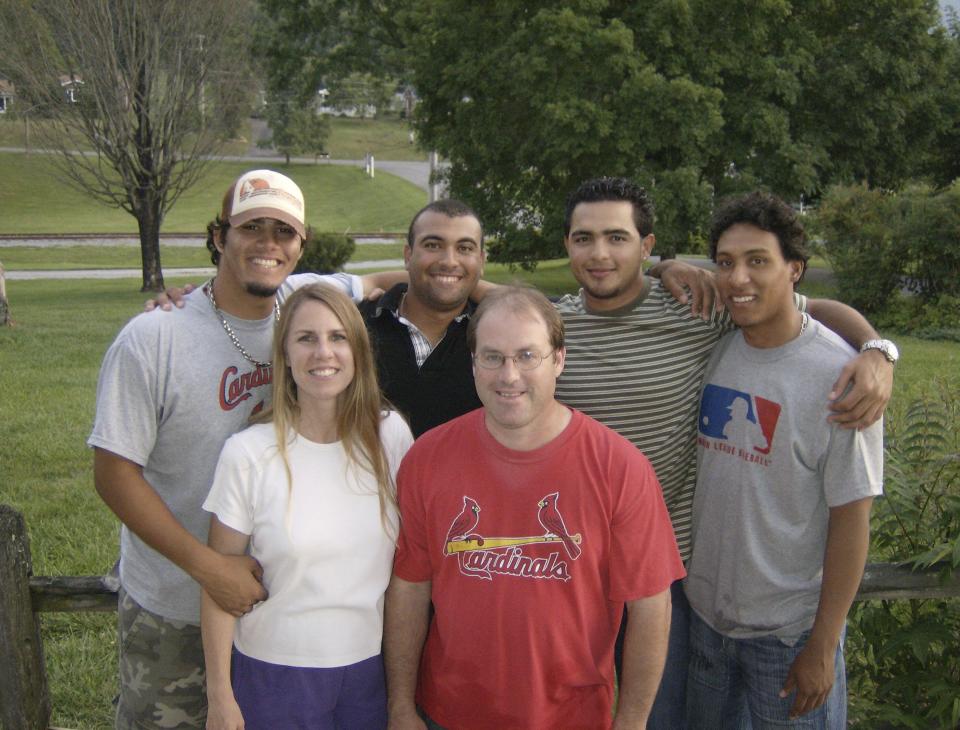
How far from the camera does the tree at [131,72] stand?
19594mm

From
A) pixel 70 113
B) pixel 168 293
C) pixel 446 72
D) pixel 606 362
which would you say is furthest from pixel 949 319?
pixel 70 113

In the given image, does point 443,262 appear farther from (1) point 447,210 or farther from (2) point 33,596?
(2) point 33,596

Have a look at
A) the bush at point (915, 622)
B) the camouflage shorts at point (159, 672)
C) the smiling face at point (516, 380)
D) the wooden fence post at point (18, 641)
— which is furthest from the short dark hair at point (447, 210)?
the bush at point (915, 622)

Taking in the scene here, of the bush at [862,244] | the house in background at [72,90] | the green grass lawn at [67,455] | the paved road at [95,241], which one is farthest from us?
the paved road at [95,241]

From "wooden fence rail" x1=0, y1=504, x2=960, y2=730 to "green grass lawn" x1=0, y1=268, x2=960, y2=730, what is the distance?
81 cm

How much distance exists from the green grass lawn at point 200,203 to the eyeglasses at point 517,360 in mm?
35928

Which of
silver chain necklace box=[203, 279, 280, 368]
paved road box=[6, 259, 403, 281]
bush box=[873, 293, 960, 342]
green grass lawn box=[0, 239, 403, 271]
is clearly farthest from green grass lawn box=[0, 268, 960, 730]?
green grass lawn box=[0, 239, 403, 271]

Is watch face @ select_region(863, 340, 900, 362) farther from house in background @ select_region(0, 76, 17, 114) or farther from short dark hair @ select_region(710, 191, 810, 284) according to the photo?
house in background @ select_region(0, 76, 17, 114)

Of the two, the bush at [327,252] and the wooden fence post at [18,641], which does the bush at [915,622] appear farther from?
the bush at [327,252]

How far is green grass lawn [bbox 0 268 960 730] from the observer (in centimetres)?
464

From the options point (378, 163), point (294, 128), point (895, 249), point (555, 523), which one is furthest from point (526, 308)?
point (378, 163)

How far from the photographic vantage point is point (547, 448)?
2486 millimetres

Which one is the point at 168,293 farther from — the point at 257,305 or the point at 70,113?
the point at 70,113

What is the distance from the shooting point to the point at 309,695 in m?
2.58
